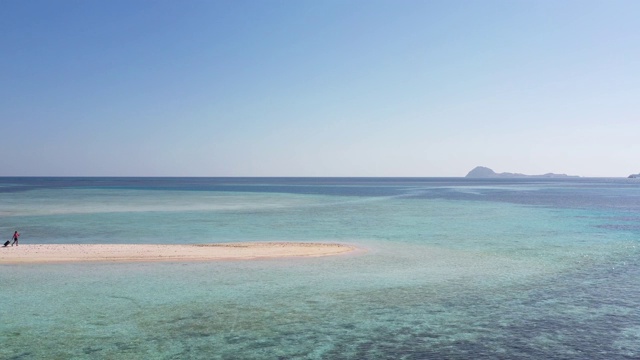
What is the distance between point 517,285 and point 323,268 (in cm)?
1004

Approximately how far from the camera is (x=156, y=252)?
103 feet

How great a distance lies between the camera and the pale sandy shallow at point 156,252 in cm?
2942

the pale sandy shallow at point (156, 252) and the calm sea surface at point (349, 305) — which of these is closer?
the calm sea surface at point (349, 305)

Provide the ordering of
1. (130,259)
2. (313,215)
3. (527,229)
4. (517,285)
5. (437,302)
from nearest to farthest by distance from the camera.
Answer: (437,302), (517,285), (130,259), (527,229), (313,215)

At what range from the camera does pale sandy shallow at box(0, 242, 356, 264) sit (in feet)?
96.5

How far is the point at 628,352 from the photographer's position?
14047 mm

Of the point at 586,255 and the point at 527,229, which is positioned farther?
the point at 527,229

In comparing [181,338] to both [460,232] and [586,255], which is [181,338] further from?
[460,232]

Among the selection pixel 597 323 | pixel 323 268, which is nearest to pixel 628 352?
pixel 597 323

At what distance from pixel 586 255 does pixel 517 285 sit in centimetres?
1199

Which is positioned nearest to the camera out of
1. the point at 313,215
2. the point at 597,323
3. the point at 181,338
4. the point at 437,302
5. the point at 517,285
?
the point at 181,338

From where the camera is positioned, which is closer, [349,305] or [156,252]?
[349,305]

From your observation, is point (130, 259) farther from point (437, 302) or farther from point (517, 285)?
point (517, 285)

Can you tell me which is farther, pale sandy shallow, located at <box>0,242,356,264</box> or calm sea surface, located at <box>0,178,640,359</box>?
pale sandy shallow, located at <box>0,242,356,264</box>
